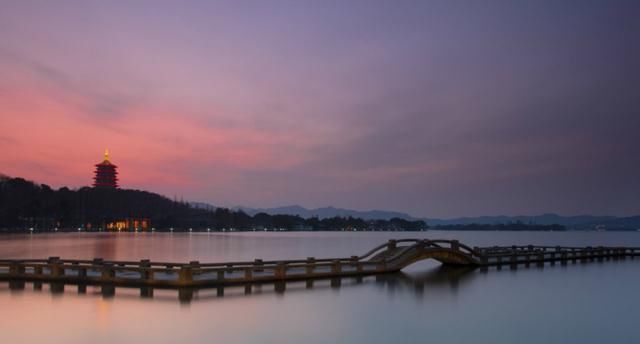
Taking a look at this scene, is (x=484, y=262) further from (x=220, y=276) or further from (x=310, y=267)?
(x=220, y=276)

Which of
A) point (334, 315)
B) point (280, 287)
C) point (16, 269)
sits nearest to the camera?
point (334, 315)

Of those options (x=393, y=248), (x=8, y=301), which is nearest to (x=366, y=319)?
(x=8, y=301)

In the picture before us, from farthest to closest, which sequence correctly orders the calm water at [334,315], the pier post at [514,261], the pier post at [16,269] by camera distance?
the pier post at [514,261]
the pier post at [16,269]
the calm water at [334,315]

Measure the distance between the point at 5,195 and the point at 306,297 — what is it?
191 metres

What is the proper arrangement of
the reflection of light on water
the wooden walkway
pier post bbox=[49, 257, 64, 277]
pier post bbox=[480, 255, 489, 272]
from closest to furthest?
1. the reflection of light on water
2. the wooden walkway
3. pier post bbox=[49, 257, 64, 277]
4. pier post bbox=[480, 255, 489, 272]

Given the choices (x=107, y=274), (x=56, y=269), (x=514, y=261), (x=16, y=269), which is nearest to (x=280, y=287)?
(x=107, y=274)

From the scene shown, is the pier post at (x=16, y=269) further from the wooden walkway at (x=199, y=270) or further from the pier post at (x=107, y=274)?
the pier post at (x=107, y=274)

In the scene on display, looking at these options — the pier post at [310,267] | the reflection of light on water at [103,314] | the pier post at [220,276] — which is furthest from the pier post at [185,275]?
the pier post at [310,267]

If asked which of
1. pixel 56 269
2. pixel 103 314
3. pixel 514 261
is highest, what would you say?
pixel 56 269

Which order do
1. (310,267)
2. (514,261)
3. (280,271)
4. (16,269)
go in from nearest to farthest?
(16,269), (280,271), (310,267), (514,261)

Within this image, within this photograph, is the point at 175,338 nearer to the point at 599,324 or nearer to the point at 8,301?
the point at 8,301

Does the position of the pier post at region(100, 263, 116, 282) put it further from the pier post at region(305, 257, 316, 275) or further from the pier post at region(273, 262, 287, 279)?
Answer: the pier post at region(305, 257, 316, 275)

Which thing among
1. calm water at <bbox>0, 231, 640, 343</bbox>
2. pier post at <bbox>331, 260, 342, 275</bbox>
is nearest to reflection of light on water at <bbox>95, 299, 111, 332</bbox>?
calm water at <bbox>0, 231, 640, 343</bbox>

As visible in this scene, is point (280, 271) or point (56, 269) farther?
point (280, 271)
